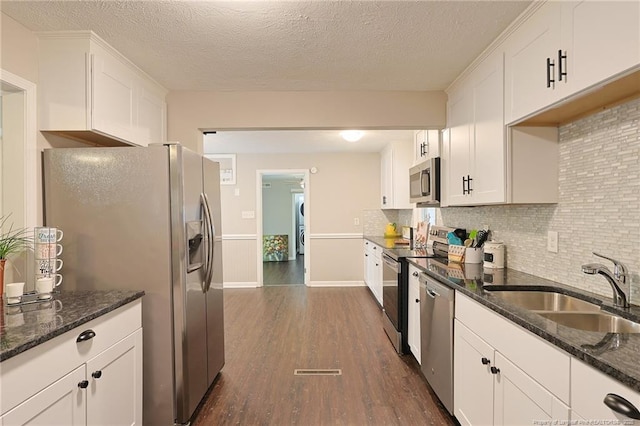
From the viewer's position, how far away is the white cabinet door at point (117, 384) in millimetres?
1402

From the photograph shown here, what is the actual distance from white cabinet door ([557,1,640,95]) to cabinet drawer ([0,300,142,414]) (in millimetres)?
2303

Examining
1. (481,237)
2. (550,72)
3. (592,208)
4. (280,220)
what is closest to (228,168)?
(280,220)

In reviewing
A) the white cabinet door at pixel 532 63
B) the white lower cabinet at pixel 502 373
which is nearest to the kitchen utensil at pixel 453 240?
the white lower cabinet at pixel 502 373

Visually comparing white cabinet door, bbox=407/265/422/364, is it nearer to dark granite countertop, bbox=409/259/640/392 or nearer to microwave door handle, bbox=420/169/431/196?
dark granite countertop, bbox=409/259/640/392

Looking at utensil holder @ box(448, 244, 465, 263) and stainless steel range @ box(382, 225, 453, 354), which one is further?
stainless steel range @ box(382, 225, 453, 354)

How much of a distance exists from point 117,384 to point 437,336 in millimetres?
1884

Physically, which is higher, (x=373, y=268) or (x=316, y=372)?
(x=373, y=268)

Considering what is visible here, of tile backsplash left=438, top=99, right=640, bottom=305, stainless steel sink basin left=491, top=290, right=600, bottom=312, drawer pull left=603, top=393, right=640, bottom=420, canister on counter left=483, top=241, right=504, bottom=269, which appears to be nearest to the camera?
drawer pull left=603, top=393, right=640, bottom=420

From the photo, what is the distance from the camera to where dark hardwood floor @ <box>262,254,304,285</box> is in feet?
20.2

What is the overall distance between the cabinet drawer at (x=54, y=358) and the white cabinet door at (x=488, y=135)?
222 cm

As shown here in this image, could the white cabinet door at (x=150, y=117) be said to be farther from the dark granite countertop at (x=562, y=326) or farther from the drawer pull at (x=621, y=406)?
the drawer pull at (x=621, y=406)

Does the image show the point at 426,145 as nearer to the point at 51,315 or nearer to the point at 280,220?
the point at 51,315

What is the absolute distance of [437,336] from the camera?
2.13m

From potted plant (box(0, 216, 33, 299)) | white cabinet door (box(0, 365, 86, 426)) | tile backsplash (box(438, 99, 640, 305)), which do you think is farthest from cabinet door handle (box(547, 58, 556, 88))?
potted plant (box(0, 216, 33, 299))
